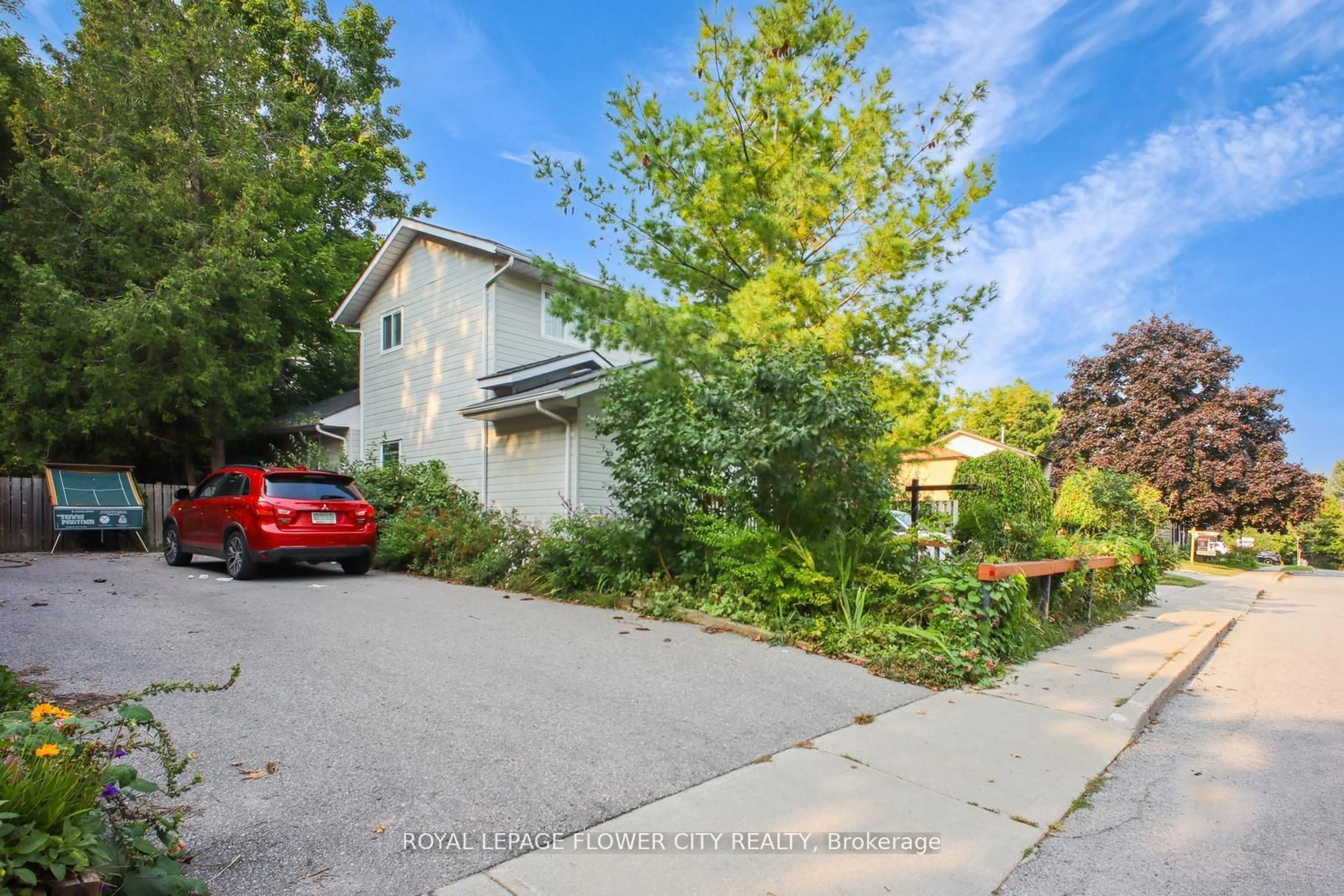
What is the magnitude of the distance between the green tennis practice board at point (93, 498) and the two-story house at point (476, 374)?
4.61m

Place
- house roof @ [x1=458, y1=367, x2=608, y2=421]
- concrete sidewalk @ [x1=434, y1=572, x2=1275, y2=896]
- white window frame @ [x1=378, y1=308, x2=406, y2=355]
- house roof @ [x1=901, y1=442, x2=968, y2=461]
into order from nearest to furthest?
concrete sidewalk @ [x1=434, y1=572, x2=1275, y2=896], house roof @ [x1=901, y1=442, x2=968, y2=461], house roof @ [x1=458, y1=367, x2=608, y2=421], white window frame @ [x1=378, y1=308, x2=406, y2=355]

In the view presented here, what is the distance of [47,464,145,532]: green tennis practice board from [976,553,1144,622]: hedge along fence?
15.7m

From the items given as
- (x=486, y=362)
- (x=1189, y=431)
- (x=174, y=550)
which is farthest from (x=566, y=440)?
(x=1189, y=431)

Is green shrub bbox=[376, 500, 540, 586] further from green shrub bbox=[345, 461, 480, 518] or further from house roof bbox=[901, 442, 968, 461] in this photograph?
house roof bbox=[901, 442, 968, 461]

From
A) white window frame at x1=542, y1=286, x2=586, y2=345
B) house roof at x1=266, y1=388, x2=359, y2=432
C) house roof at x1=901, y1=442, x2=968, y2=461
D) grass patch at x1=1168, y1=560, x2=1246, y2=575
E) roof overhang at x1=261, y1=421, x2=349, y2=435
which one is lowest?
grass patch at x1=1168, y1=560, x2=1246, y2=575

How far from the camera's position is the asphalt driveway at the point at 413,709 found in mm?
2523

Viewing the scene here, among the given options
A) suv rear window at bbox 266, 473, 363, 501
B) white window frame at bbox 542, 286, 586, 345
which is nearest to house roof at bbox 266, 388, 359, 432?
white window frame at bbox 542, 286, 586, 345

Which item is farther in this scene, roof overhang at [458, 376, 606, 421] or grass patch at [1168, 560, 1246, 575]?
grass patch at [1168, 560, 1246, 575]

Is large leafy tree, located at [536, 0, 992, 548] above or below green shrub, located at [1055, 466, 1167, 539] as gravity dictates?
above

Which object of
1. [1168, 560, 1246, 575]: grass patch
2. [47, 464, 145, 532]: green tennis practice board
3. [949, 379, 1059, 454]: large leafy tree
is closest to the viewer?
[47, 464, 145, 532]: green tennis practice board

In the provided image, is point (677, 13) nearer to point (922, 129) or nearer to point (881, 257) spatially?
point (922, 129)

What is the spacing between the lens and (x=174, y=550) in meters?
10.7

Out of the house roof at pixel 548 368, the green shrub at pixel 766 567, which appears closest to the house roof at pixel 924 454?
the green shrub at pixel 766 567

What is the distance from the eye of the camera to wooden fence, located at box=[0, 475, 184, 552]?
13.4 metres
